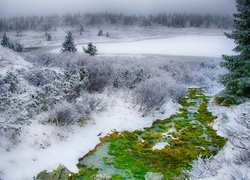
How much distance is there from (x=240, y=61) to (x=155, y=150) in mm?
8116

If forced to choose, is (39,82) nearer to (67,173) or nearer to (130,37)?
(67,173)

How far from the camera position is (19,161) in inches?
325

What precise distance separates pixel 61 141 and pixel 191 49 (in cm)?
5872

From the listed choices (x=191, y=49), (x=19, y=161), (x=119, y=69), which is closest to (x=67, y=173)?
(x=19, y=161)

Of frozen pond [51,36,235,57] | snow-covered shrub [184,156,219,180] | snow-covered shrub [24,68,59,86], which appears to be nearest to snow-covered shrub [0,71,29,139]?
snow-covered shrub [24,68,59,86]

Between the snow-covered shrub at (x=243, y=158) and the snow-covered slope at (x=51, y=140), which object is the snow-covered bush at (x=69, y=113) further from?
the snow-covered shrub at (x=243, y=158)

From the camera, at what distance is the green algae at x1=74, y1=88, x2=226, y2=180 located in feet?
29.7

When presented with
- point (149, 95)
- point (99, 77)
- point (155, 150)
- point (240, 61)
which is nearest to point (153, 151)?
point (155, 150)

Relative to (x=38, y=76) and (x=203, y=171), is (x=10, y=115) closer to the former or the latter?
(x=38, y=76)

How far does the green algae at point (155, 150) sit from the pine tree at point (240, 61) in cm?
231

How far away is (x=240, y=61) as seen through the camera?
14.4 meters

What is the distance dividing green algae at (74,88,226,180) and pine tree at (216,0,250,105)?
231 centimetres

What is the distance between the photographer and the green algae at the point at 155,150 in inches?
357

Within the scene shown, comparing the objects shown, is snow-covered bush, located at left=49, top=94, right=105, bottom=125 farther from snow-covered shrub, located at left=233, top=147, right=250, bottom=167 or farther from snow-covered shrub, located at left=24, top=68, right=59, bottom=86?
snow-covered shrub, located at left=233, top=147, right=250, bottom=167
